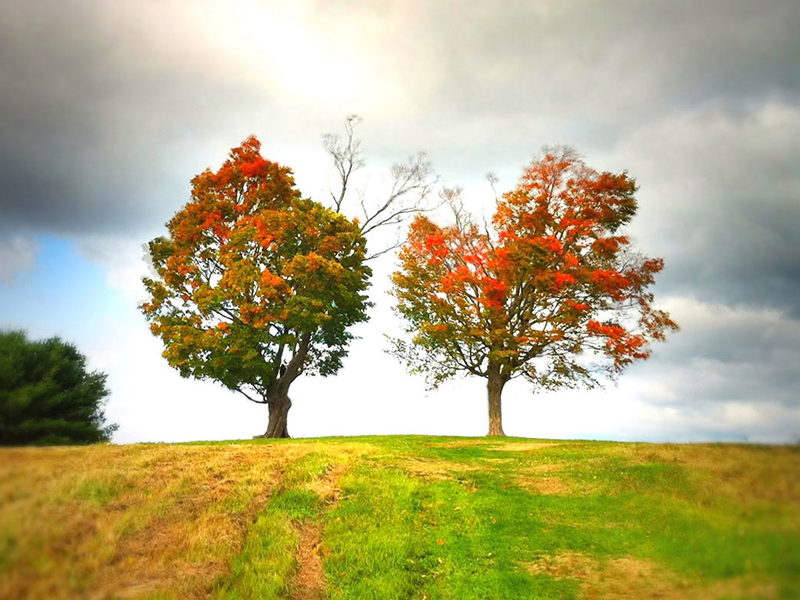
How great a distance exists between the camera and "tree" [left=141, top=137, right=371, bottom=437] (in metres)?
26.1

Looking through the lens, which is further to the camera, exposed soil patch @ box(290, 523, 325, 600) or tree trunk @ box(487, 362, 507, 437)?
tree trunk @ box(487, 362, 507, 437)

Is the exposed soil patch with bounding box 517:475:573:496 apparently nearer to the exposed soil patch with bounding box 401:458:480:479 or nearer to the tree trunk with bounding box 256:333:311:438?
the exposed soil patch with bounding box 401:458:480:479

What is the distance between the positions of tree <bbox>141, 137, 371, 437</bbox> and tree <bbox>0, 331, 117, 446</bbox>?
1980 centimetres

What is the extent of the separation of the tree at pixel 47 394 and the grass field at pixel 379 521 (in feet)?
1.17

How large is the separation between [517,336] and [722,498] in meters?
25.3

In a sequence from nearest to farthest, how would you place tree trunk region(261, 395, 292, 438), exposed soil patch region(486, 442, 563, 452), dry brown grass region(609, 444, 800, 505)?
dry brown grass region(609, 444, 800, 505) → exposed soil patch region(486, 442, 563, 452) → tree trunk region(261, 395, 292, 438)

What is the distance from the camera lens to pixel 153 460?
1433 cm

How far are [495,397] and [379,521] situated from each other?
57.6 ft

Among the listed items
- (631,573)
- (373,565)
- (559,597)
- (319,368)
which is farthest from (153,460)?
(319,368)

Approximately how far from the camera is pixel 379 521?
12.5 meters

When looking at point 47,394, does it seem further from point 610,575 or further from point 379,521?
point 610,575

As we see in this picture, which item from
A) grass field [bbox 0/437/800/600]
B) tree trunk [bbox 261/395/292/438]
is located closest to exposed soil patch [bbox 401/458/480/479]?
grass field [bbox 0/437/800/600]

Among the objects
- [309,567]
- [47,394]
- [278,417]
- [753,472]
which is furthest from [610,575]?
[278,417]

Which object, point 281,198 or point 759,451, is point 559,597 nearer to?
point 759,451
